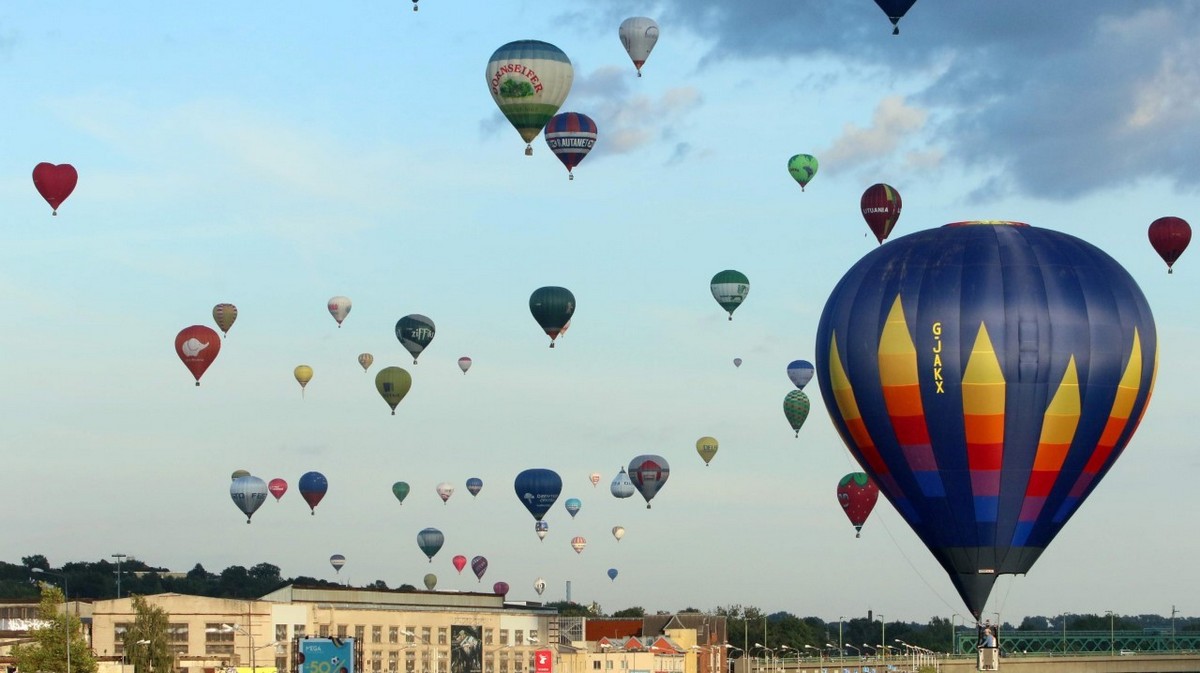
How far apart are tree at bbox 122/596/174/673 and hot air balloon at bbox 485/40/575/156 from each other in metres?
40.3

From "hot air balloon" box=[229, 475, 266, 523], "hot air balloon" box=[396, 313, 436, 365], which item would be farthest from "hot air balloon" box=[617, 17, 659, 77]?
"hot air balloon" box=[229, 475, 266, 523]

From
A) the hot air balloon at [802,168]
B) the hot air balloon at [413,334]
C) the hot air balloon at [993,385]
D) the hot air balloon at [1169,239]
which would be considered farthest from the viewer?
the hot air balloon at [413,334]

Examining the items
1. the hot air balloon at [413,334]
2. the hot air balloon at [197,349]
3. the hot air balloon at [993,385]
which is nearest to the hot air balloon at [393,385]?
the hot air balloon at [413,334]

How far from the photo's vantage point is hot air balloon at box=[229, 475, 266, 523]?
16150 centimetres

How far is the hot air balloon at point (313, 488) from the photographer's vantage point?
542ft

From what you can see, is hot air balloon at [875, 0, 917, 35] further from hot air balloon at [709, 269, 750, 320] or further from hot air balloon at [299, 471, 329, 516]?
hot air balloon at [299, 471, 329, 516]

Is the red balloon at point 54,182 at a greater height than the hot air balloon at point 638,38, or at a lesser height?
lesser

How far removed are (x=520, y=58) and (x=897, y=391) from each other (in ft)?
119

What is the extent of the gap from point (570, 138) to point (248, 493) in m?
62.8

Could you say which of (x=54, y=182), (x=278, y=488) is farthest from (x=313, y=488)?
A: (x=54, y=182)

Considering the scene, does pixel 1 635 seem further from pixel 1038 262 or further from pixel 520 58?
pixel 1038 262

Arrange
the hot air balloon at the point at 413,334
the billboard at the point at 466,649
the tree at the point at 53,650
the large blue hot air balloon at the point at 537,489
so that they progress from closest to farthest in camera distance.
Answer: the tree at the point at 53,650
the hot air balloon at the point at 413,334
the large blue hot air balloon at the point at 537,489
the billboard at the point at 466,649

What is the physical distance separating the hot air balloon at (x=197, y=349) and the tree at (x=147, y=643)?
53.7ft

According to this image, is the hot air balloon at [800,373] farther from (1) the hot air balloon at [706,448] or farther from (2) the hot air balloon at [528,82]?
(2) the hot air balloon at [528,82]
